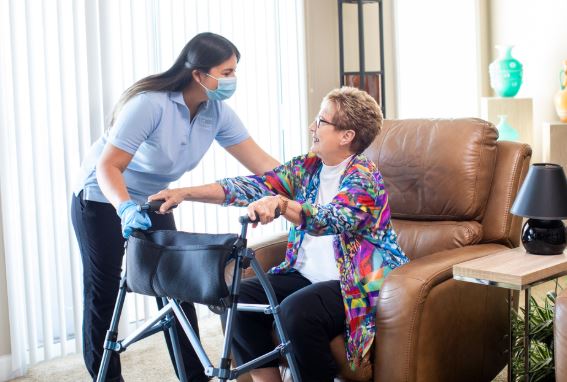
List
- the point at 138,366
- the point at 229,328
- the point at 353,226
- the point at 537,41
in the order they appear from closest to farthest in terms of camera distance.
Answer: the point at 229,328, the point at 353,226, the point at 138,366, the point at 537,41

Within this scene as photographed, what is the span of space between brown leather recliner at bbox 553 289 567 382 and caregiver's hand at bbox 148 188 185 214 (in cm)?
102

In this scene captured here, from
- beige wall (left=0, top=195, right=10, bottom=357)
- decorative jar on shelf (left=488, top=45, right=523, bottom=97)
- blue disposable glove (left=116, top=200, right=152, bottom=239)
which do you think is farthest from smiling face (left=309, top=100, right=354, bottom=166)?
decorative jar on shelf (left=488, top=45, right=523, bottom=97)

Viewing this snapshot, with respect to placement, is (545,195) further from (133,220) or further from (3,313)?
(3,313)

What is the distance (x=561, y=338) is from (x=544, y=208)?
0.43m

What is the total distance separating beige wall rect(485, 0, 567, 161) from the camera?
4641 mm

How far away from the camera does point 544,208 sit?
217 centimetres

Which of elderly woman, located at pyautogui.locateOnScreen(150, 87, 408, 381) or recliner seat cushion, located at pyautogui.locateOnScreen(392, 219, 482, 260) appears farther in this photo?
recliner seat cushion, located at pyautogui.locateOnScreen(392, 219, 482, 260)

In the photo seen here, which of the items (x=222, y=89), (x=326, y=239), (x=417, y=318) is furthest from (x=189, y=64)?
(x=417, y=318)

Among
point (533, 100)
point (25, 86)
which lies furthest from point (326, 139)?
point (533, 100)

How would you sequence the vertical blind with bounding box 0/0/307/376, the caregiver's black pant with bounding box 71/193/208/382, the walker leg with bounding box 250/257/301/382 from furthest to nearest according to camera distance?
the vertical blind with bounding box 0/0/307/376
the caregiver's black pant with bounding box 71/193/208/382
the walker leg with bounding box 250/257/301/382

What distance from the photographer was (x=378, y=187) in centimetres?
216

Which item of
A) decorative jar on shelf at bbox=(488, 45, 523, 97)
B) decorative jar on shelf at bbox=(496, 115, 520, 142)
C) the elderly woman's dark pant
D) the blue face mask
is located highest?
decorative jar on shelf at bbox=(488, 45, 523, 97)

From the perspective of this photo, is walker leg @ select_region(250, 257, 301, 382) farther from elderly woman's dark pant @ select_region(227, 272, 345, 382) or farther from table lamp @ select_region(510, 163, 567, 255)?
table lamp @ select_region(510, 163, 567, 255)

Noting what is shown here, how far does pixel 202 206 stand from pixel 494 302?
62.5 inches
